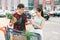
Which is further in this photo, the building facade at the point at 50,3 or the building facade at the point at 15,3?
the building facade at the point at 15,3

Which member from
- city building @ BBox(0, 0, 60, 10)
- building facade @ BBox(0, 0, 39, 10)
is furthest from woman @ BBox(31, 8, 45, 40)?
building facade @ BBox(0, 0, 39, 10)

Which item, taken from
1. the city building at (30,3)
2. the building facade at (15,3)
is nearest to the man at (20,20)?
the city building at (30,3)

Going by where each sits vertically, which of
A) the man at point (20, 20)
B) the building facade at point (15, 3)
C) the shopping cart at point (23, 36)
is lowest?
the building facade at point (15, 3)

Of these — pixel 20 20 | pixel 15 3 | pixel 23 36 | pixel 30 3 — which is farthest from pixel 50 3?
pixel 23 36

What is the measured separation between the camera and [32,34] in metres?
6.15

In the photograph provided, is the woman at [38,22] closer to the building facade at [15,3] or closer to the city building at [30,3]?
the city building at [30,3]

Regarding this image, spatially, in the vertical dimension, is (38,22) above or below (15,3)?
above

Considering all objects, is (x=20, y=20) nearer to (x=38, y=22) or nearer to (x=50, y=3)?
(x=38, y=22)

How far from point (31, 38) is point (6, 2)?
66.7 metres

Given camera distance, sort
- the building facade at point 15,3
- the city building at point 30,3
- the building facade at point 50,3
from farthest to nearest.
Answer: the building facade at point 15,3, the city building at point 30,3, the building facade at point 50,3

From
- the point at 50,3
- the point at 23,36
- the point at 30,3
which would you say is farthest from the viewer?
the point at 30,3

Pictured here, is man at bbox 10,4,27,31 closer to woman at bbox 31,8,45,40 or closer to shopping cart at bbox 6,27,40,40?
woman at bbox 31,8,45,40

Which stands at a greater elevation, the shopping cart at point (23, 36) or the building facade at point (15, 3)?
the shopping cart at point (23, 36)

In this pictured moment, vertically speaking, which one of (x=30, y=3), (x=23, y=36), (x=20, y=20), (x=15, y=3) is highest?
(x=20, y=20)
